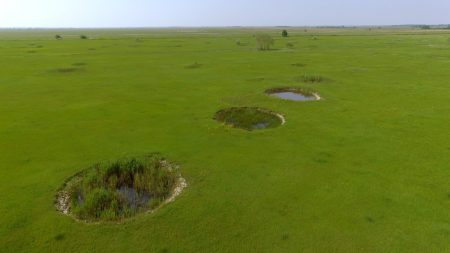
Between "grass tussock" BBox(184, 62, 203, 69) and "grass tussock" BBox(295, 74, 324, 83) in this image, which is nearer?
"grass tussock" BBox(295, 74, 324, 83)

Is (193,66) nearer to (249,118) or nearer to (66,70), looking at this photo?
(66,70)

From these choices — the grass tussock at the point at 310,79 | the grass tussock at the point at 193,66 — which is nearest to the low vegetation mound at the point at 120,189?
the grass tussock at the point at 310,79

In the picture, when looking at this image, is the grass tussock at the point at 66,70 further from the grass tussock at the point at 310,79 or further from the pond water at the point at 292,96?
the grass tussock at the point at 310,79

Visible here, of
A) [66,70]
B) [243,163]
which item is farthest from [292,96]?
[66,70]

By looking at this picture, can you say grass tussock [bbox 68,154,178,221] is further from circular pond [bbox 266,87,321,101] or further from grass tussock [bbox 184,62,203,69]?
grass tussock [bbox 184,62,203,69]

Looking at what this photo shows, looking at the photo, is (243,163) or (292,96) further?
(292,96)

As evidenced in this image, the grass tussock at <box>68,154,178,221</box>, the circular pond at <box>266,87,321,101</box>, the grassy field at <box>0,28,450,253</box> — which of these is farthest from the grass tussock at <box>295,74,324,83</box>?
the grass tussock at <box>68,154,178,221</box>
